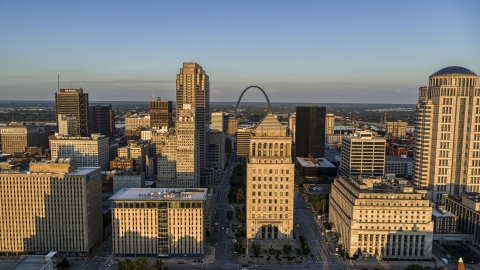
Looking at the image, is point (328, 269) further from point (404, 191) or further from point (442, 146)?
point (442, 146)

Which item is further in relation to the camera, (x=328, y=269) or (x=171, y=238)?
(x=171, y=238)

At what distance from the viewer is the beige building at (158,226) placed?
133375 mm

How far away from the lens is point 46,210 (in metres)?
135

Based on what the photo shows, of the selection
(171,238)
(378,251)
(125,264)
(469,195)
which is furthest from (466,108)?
(125,264)

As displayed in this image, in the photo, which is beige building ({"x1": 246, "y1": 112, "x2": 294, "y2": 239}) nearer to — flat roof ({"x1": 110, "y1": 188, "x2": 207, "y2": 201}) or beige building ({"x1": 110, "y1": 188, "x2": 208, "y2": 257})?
flat roof ({"x1": 110, "y1": 188, "x2": 207, "y2": 201})

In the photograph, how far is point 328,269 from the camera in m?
126

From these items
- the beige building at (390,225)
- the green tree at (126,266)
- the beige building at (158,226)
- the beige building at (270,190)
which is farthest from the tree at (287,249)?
the green tree at (126,266)

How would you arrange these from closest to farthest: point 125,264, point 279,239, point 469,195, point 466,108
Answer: point 125,264 → point 279,239 → point 469,195 → point 466,108

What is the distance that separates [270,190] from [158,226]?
4445 cm

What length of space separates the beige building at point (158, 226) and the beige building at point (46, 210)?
12.5 meters

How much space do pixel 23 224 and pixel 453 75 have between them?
19776 cm

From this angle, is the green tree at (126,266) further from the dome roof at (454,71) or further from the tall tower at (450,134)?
the dome roof at (454,71)

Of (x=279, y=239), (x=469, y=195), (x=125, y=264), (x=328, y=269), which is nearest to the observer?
(x=125, y=264)

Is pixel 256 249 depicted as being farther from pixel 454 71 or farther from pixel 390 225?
pixel 454 71
